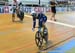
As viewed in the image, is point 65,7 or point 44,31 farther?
point 65,7

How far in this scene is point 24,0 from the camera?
101ft

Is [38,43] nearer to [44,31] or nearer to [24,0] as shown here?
[44,31]

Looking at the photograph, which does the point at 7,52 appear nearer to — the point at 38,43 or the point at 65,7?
the point at 38,43

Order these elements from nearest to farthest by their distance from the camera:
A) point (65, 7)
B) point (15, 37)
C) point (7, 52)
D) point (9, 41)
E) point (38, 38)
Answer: point (7, 52), point (38, 38), point (9, 41), point (15, 37), point (65, 7)

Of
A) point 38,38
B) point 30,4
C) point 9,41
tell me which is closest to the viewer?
point 38,38

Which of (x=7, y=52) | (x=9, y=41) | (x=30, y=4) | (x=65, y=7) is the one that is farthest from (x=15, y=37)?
(x=65, y=7)

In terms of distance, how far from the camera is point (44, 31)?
10.3m

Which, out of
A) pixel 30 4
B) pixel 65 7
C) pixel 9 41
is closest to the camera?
pixel 9 41

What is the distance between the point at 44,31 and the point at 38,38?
0.55m

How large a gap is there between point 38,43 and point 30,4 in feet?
69.3

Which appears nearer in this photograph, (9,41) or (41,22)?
(41,22)

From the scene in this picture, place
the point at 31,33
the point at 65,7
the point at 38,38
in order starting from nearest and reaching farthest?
the point at 38,38 < the point at 31,33 < the point at 65,7

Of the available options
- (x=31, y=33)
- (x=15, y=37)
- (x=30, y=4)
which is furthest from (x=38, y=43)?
(x=30, y=4)

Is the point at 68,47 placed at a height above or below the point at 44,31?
below
